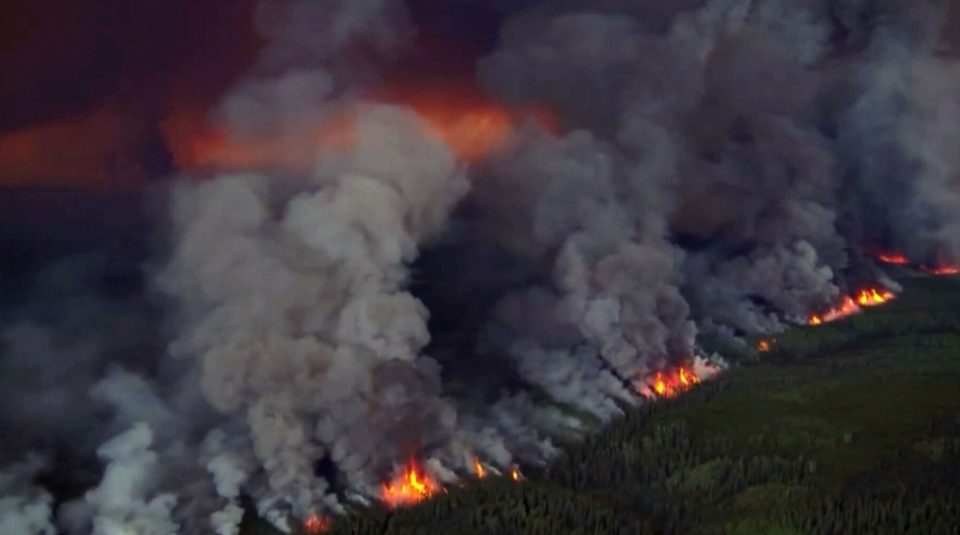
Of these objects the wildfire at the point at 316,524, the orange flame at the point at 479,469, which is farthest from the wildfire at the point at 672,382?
the wildfire at the point at 316,524

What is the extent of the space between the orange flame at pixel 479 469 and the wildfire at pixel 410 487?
550 centimetres

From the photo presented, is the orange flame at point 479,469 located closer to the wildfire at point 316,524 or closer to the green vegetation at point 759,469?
the green vegetation at point 759,469

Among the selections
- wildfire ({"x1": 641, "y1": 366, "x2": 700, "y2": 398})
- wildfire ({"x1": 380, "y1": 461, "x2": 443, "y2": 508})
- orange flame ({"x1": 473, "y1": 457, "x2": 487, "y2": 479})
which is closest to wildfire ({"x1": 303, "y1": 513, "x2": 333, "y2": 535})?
wildfire ({"x1": 380, "y1": 461, "x2": 443, "y2": 508})

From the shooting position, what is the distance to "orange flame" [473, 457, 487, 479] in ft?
345

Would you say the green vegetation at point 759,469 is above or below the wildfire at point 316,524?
below

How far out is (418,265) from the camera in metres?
169

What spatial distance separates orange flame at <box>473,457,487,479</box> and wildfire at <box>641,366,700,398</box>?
133 feet

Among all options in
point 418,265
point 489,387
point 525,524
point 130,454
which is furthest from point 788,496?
point 418,265

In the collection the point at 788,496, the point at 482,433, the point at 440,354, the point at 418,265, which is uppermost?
the point at 418,265

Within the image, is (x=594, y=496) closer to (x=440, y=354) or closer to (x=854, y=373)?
(x=440, y=354)

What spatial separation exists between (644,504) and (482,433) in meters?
20.2

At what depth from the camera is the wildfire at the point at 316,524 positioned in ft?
296

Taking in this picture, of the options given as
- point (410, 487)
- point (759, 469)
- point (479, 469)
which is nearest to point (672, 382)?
point (759, 469)

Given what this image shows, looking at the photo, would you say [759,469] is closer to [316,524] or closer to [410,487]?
[410,487]
